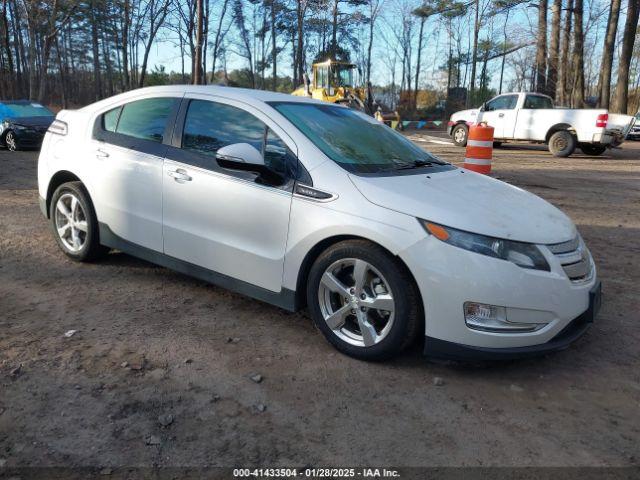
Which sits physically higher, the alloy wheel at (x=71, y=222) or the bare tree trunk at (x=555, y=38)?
the bare tree trunk at (x=555, y=38)

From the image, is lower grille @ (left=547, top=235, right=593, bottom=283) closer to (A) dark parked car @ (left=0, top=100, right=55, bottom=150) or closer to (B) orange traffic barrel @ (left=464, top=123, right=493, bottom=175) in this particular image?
(B) orange traffic barrel @ (left=464, top=123, right=493, bottom=175)

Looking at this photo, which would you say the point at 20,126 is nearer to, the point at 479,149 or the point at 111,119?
the point at 111,119

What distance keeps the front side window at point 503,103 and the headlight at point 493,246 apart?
15512 mm

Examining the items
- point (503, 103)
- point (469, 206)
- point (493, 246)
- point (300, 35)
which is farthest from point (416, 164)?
point (300, 35)

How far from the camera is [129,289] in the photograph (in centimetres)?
427

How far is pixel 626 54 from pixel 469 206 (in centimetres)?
2538

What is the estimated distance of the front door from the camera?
136 inches

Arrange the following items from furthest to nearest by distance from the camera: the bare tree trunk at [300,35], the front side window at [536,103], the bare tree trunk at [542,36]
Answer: the bare tree trunk at [300,35] < the bare tree trunk at [542,36] < the front side window at [536,103]

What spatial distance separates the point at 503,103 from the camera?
1733cm

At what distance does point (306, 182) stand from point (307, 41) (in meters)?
51.5

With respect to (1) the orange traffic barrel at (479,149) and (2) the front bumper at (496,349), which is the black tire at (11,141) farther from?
(2) the front bumper at (496,349)

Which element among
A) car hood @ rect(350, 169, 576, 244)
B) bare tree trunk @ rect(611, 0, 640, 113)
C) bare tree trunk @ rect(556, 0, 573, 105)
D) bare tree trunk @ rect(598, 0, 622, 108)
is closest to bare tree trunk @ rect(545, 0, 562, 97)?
bare tree trunk @ rect(556, 0, 573, 105)

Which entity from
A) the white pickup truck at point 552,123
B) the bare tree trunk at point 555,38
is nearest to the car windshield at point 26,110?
the white pickup truck at point 552,123

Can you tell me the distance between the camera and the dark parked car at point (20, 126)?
554 inches
